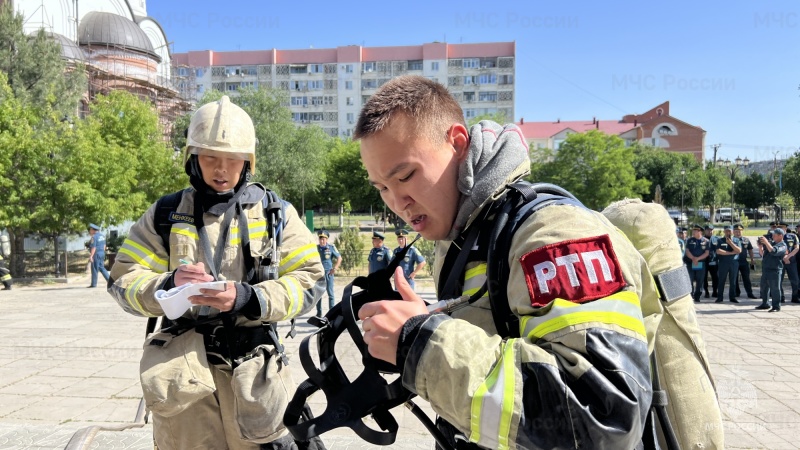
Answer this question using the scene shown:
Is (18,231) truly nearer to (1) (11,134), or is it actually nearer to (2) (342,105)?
(1) (11,134)

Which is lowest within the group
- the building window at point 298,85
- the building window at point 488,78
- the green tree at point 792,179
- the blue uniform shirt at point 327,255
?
the blue uniform shirt at point 327,255

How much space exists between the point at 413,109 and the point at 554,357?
26.8 inches

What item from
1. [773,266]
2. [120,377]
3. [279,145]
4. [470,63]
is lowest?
[120,377]

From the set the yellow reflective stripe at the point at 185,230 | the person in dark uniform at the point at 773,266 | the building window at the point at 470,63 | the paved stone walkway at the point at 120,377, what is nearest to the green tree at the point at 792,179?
the person in dark uniform at the point at 773,266

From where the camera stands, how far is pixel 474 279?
1.39 metres

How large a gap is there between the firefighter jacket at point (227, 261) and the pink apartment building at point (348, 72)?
80.9 meters

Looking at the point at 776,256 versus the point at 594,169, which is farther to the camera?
the point at 594,169

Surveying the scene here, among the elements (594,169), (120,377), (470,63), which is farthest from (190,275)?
(470,63)

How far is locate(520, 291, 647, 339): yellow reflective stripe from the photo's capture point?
1.10 m

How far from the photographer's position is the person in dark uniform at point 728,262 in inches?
528

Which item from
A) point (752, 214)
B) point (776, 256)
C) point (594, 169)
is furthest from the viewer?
point (752, 214)

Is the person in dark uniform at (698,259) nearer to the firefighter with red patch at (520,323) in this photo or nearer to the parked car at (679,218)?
the firefighter with red patch at (520,323)

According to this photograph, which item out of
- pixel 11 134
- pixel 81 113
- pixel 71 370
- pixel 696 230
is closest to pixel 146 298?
pixel 71 370

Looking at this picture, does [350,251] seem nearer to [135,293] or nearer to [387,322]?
[135,293]
